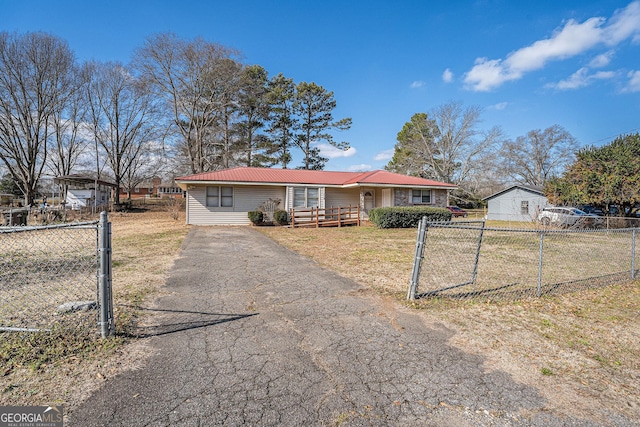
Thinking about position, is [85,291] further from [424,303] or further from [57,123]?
[57,123]

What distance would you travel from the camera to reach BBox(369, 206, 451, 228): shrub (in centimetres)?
1598

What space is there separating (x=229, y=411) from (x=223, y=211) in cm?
1617

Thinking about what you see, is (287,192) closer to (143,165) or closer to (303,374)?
(303,374)

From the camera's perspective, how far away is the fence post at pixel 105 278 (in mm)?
2959

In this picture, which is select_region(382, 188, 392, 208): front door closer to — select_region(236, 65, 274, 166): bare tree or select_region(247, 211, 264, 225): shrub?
select_region(247, 211, 264, 225): shrub

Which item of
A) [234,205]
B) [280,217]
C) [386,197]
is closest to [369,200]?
[386,197]

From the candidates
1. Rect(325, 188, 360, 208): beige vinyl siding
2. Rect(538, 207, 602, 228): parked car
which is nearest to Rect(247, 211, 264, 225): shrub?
Rect(325, 188, 360, 208): beige vinyl siding

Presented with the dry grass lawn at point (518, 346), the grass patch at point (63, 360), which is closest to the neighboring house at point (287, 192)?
the dry grass lawn at point (518, 346)

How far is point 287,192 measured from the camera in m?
18.1

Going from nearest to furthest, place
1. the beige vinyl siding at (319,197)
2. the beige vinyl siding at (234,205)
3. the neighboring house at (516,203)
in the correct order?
the beige vinyl siding at (234,205), the beige vinyl siding at (319,197), the neighboring house at (516,203)

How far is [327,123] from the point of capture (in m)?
32.3

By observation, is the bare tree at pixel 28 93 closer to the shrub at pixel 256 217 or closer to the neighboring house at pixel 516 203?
the shrub at pixel 256 217

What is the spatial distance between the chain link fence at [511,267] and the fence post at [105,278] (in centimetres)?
366

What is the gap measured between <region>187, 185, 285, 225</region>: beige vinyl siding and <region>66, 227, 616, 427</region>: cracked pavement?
13323 mm
